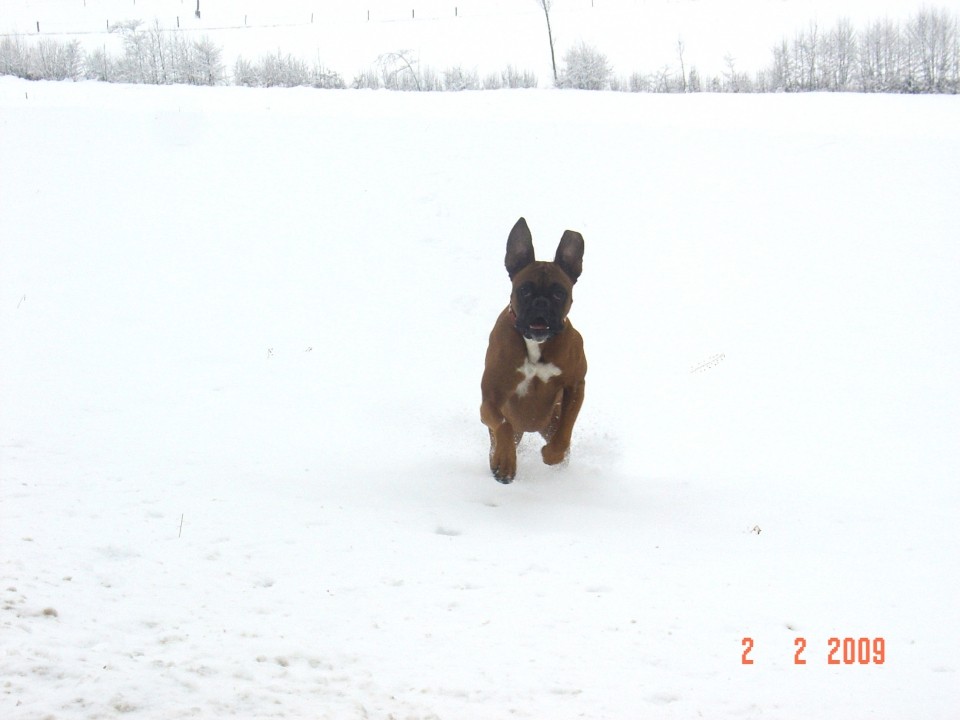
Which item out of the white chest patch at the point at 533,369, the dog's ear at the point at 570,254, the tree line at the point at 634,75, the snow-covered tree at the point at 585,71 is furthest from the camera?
the snow-covered tree at the point at 585,71

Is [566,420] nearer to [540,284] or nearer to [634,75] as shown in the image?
[540,284]

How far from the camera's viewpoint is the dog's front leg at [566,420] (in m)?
5.64

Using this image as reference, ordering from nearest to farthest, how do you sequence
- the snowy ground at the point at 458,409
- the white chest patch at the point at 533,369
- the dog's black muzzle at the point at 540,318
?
the snowy ground at the point at 458,409 < the dog's black muzzle at the point at 540,318 < the white chest patch at the point at 533,369

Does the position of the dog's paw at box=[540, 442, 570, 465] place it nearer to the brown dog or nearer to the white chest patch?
the brown dog

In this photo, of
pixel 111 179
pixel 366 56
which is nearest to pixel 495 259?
pixel 111 179

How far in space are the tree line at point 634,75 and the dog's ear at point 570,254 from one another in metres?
17.5

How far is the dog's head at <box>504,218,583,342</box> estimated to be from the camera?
5266mm
